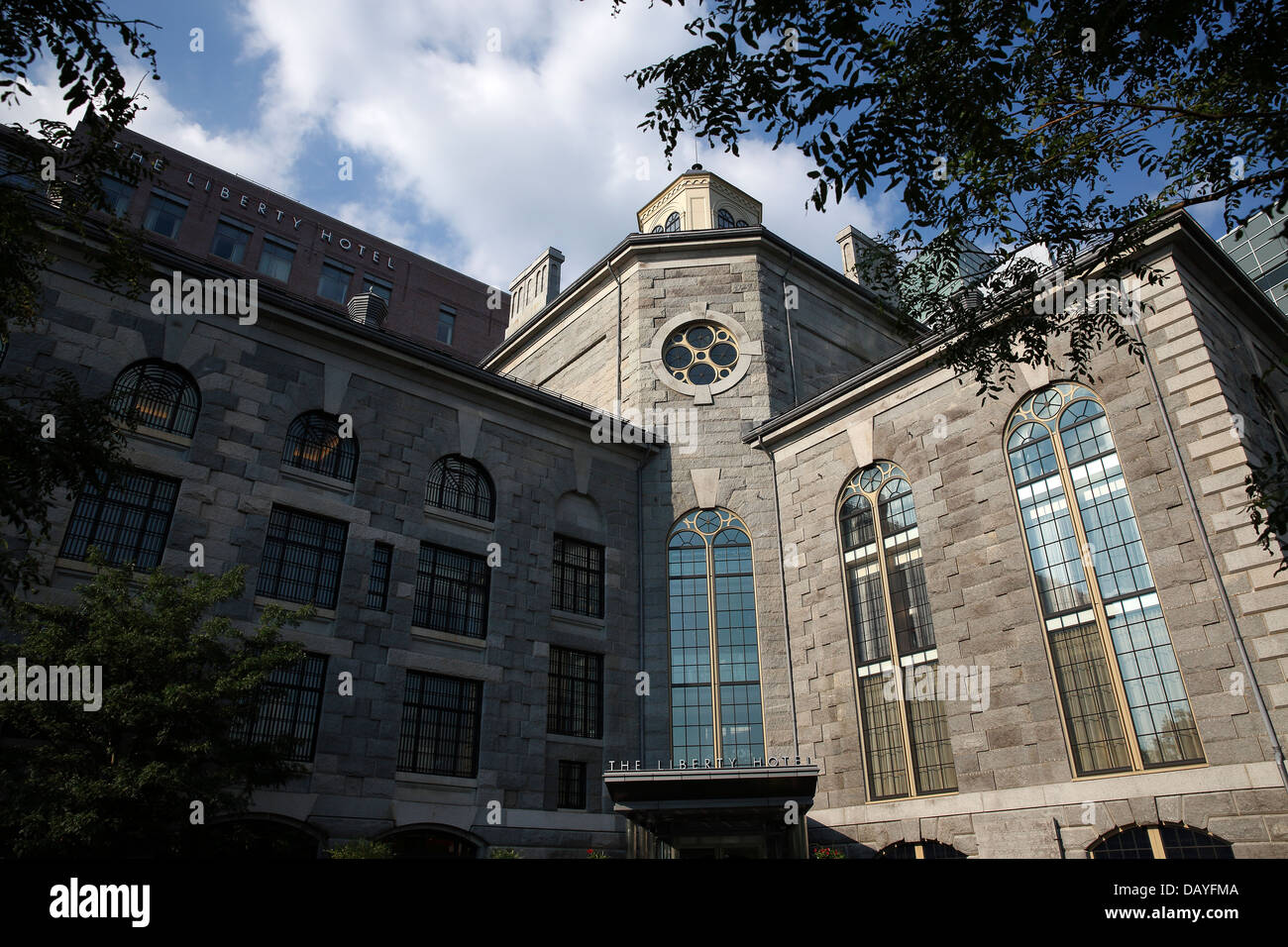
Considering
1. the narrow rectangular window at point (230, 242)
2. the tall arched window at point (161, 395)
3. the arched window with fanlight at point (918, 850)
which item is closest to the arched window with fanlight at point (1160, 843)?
the arched window with fanlight at point (918, 850)

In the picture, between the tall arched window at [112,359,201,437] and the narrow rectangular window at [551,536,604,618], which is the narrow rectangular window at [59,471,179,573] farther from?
the narrow rectangular window at [551,536,604,618]

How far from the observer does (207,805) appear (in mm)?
13070

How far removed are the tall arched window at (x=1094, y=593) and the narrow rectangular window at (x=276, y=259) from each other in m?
44.5

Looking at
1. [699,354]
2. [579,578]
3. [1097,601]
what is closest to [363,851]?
[579,578]

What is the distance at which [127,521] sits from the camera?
56.3 ft

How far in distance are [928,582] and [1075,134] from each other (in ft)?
37.0

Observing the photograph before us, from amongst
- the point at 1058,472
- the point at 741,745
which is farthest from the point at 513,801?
the point at 1058,472

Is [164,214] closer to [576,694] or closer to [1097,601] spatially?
[576,694]

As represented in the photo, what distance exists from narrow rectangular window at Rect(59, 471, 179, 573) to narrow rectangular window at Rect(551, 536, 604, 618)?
9792 mm

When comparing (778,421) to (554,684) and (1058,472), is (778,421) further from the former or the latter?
(554,684)

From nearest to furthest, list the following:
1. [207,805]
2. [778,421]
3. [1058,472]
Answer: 1. [207,805]
2. [1058,472]
3. [778,421]

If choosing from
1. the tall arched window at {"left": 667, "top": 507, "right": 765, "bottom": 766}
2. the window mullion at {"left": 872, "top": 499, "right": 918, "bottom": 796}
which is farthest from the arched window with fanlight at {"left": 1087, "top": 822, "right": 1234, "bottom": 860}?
the tall arched window at {"left": 667, "top": 507, "right": 765, "bottom": 766}

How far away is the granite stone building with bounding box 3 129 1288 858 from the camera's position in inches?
616

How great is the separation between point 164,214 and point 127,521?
36.1 metres
